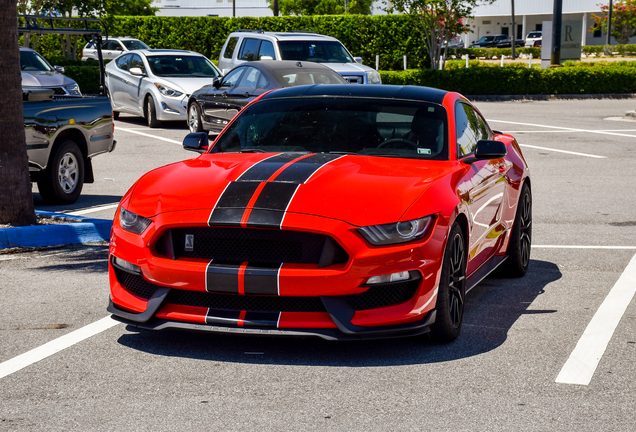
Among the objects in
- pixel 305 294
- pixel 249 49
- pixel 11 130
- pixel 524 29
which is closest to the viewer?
pixel 305 294

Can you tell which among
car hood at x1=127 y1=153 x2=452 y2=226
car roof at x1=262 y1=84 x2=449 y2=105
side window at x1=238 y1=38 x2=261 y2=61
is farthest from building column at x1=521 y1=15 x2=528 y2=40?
car hood at x1=127 y1=153 x2=452 y2=226

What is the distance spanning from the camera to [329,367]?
15.7 ft

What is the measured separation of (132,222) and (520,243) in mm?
3327

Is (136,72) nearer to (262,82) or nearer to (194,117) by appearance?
(194,117)

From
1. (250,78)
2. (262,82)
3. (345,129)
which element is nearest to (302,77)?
(262,82)

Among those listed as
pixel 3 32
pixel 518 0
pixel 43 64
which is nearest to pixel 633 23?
pixel 518 0

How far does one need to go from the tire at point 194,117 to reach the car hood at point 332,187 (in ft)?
40.5

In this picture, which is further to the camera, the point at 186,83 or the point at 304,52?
the point at 304,52

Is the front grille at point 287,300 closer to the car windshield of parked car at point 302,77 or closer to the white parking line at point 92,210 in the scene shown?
the white parking line at point 92,210

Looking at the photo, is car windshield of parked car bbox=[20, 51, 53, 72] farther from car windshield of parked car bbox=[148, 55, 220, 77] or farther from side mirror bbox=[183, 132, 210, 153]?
side mirror bbox=[183, 132, 210, 153]

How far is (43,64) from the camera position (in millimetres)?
17328

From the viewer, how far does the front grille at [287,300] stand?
4.76 m

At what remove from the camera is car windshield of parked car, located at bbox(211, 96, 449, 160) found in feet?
19.7

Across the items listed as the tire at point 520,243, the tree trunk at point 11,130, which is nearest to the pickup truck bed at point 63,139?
the tree trunk at point 11,130
